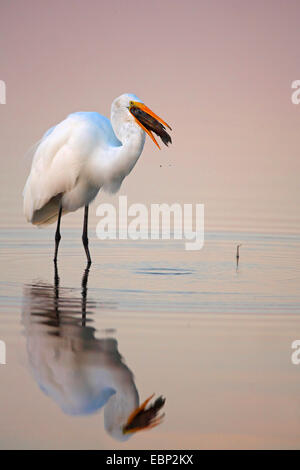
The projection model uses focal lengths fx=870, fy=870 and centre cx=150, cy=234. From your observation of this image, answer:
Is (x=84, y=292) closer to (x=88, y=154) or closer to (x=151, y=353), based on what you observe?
(x=151, y=353)

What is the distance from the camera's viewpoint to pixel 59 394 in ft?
14.9

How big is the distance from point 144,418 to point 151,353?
1.07 metres

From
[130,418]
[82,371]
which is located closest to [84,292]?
[82,371]

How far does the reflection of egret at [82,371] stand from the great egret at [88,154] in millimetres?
2672

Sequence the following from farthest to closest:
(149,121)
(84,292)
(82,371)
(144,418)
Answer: (149,121), (84,292), (82,371), (144,418)

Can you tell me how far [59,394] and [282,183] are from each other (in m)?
13.7

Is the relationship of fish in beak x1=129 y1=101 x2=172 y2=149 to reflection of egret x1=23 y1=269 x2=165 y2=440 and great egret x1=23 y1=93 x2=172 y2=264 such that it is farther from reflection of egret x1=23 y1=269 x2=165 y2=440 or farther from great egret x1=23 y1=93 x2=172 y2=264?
reflection of egret x1=23 y1=269 x2=165 y2=440

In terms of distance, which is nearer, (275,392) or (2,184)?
(275,392)

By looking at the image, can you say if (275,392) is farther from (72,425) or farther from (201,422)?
(72,425)

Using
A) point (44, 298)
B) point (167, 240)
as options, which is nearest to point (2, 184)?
point (167, 240)

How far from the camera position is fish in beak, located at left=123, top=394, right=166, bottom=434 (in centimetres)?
418

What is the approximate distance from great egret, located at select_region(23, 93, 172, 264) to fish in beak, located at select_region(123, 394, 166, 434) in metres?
4.45

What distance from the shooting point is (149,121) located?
336 inches

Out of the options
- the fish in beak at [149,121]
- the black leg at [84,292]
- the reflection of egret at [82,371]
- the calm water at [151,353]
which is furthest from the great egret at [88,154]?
the reflection of egret at [82,371]
